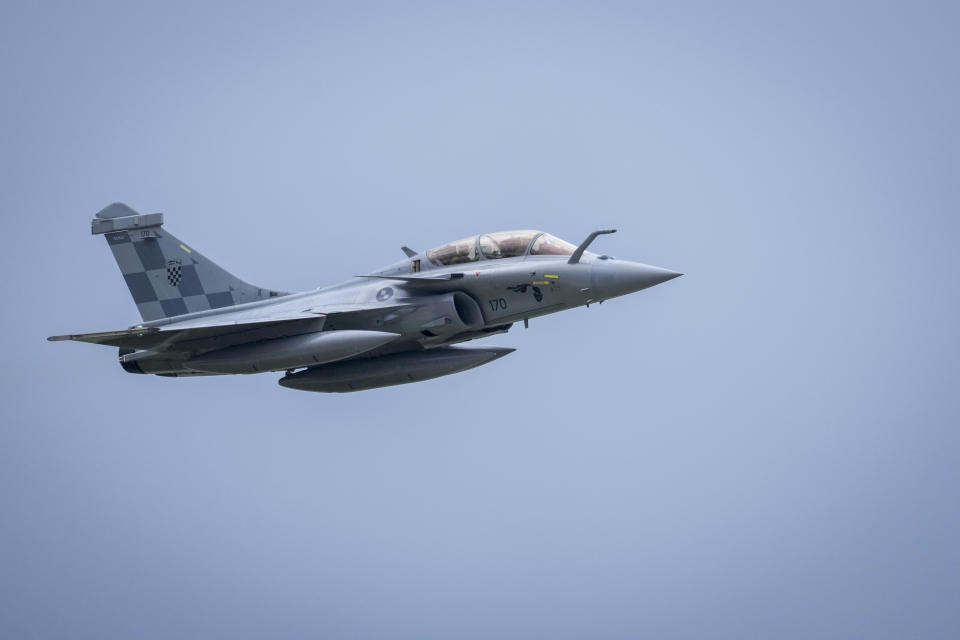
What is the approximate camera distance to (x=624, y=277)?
2200cm

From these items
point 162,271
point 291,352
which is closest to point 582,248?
point 291,352

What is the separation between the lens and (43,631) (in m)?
53.7

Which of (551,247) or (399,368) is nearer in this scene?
(551,247)

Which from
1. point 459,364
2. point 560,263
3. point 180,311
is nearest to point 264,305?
point 180,311

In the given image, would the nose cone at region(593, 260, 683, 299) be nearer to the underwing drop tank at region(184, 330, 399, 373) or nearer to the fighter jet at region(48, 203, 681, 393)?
the fighter jet at region(48, 203, 681, 393)

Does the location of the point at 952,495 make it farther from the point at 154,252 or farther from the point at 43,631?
the point at 154,252

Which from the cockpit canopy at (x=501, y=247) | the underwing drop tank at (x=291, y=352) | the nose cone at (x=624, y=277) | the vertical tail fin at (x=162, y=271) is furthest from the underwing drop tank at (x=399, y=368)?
the nose cone at (x=624, y=277)

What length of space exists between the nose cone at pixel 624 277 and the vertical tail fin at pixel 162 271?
6.95m

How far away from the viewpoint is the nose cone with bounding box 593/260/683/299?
21.9m

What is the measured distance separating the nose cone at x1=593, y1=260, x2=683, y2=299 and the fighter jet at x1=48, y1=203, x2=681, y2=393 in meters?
0.02

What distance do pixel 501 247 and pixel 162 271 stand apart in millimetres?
7387

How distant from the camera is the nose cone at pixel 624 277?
21.9 metres

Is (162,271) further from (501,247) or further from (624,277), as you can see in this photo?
(624,277)

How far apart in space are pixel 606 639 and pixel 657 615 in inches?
482
